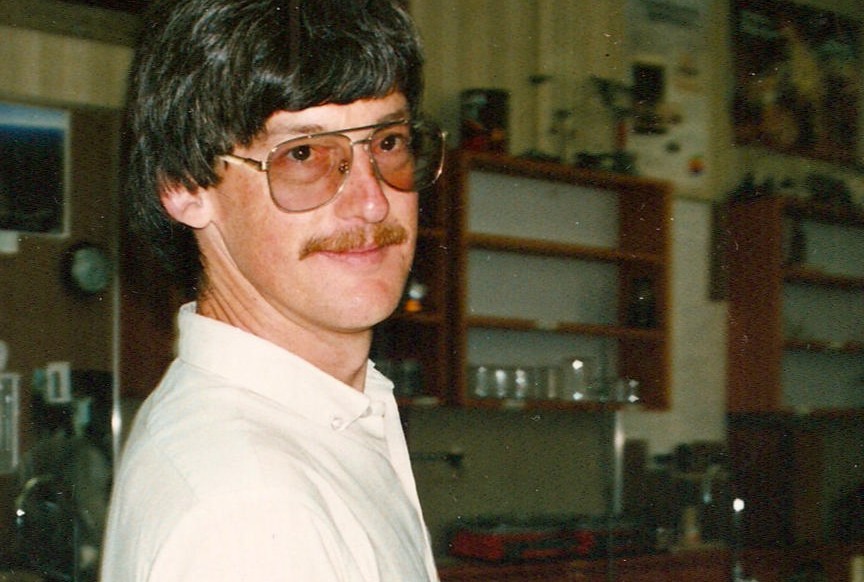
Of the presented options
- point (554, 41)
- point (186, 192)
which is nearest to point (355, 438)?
point (186, 192)

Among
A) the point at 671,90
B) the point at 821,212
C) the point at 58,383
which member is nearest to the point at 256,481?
the point at 58,383

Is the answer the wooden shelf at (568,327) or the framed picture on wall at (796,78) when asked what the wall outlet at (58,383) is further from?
the framed picture on wall at (796,78)

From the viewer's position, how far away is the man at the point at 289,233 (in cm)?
84

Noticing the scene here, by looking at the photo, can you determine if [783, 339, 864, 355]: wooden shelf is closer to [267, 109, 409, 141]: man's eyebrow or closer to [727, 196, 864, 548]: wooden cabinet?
[727, 196, 864, 548]: wooden cabinet

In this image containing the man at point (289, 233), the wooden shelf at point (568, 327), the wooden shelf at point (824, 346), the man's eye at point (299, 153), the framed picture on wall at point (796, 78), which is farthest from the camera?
the wooden shelf at point (824, 346)

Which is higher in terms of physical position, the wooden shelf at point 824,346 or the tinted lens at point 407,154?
the tinted lens at point 407,154

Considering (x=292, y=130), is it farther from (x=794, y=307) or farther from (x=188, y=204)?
(x=794, y=307)

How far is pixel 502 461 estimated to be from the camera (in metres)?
3.73

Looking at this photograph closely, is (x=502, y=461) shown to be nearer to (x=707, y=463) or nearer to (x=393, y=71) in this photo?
(x=707, y=463)

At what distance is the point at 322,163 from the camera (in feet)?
3.18

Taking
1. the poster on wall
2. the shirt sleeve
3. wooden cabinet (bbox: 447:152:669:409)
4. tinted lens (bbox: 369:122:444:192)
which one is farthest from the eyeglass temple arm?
the poster on wall

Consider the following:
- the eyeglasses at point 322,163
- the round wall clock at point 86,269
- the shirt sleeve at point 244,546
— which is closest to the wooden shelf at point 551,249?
the round wall clock at point 86,269

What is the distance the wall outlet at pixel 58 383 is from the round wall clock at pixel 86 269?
219mm

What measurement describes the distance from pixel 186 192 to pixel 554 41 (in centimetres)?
310
